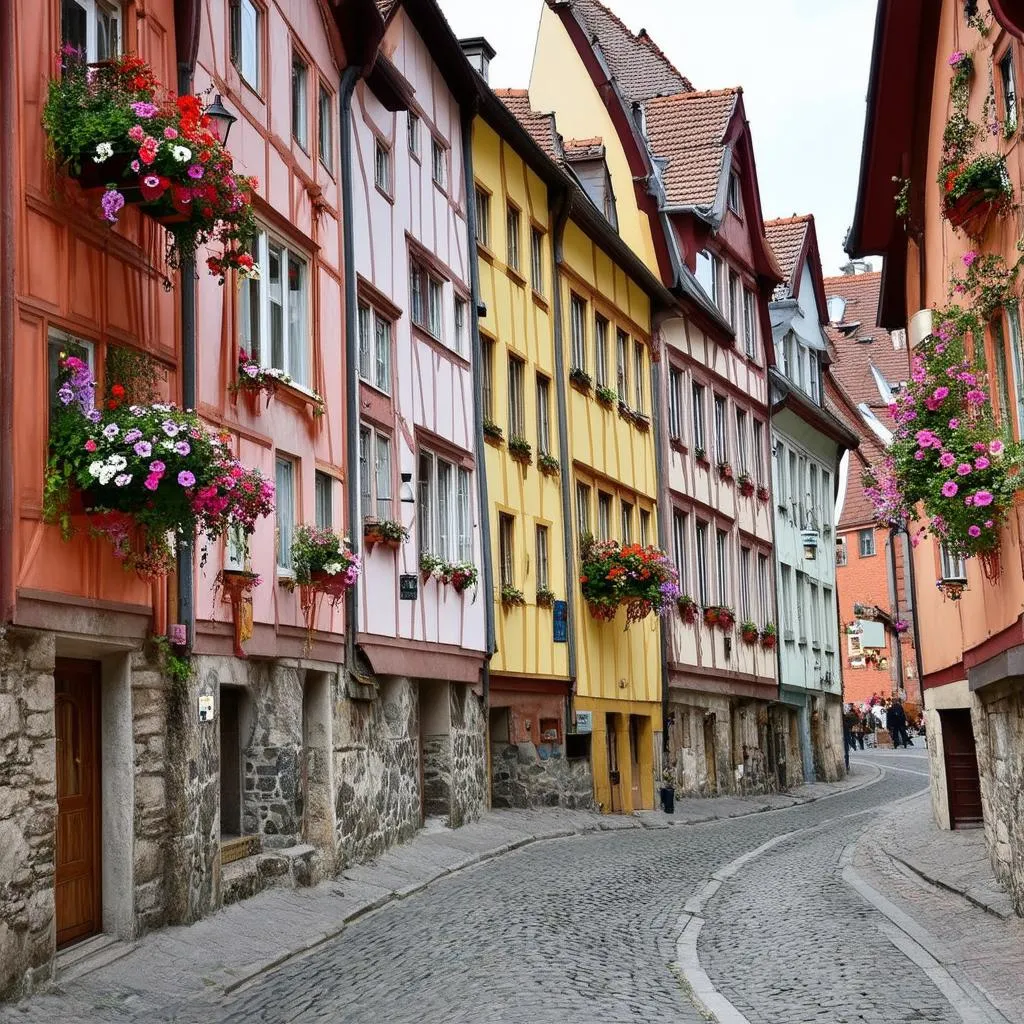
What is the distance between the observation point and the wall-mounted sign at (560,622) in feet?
86.8

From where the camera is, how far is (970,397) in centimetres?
1336

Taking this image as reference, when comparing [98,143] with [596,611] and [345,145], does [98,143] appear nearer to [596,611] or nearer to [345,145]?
[345,145]

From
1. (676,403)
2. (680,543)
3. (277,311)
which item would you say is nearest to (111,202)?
(277,311)

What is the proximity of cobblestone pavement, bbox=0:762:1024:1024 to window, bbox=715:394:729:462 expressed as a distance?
17.6 m

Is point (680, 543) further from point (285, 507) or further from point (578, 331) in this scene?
point (285, 507)

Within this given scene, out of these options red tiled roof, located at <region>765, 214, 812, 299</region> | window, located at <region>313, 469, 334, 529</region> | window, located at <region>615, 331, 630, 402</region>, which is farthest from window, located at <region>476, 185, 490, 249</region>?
red tiled roof, located at <region>765, 214, 812, 299</region>

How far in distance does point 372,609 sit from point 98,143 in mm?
8317

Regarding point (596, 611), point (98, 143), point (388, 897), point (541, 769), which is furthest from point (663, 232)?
point (98, 143)

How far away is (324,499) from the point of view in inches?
728

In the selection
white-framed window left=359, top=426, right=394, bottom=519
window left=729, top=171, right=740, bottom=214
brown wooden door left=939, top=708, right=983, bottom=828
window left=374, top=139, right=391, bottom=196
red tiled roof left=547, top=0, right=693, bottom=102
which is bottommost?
brown wooden door left=939, top=708, right=983, bottom=828

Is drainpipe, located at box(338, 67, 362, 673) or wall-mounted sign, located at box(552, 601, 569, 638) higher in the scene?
drainpipe, located at box(338, 67, 362, 673)

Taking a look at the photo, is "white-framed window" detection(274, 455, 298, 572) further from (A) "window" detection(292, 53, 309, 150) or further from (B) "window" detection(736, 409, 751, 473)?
(B) "window" detection(736, 409, 751, 473)

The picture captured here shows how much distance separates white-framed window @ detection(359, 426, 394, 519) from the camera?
19938 millimetres

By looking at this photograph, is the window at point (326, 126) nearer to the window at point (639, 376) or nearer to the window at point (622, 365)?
the window at point (622, 365)
